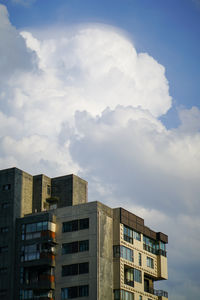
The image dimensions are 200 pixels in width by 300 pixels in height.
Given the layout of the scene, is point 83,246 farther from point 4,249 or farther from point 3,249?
point 3,249

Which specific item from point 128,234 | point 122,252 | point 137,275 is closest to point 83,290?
point 122,252

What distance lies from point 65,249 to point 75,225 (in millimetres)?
4678

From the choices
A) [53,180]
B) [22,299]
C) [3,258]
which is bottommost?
[22,299]

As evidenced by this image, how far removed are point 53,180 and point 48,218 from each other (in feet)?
51.2

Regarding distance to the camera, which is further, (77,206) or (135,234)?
(135,234)

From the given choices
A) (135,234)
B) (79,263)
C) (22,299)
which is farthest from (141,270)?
(22,299)

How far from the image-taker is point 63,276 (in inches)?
4220

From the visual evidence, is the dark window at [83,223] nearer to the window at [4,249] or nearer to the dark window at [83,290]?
the dark window at [83,290]

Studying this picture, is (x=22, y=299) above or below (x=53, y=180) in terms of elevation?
below

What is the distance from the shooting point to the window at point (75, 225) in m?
109

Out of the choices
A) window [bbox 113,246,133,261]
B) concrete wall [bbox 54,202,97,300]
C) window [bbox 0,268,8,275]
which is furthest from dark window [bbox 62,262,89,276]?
window [bbox 0,268,8,275]

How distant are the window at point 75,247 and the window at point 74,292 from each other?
6.50 meters

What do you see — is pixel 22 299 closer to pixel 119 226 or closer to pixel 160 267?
pixel 119 226

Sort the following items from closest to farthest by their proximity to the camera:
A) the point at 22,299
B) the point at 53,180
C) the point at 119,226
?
the point at 22,299, the point at 119,226, the point at 53,180
